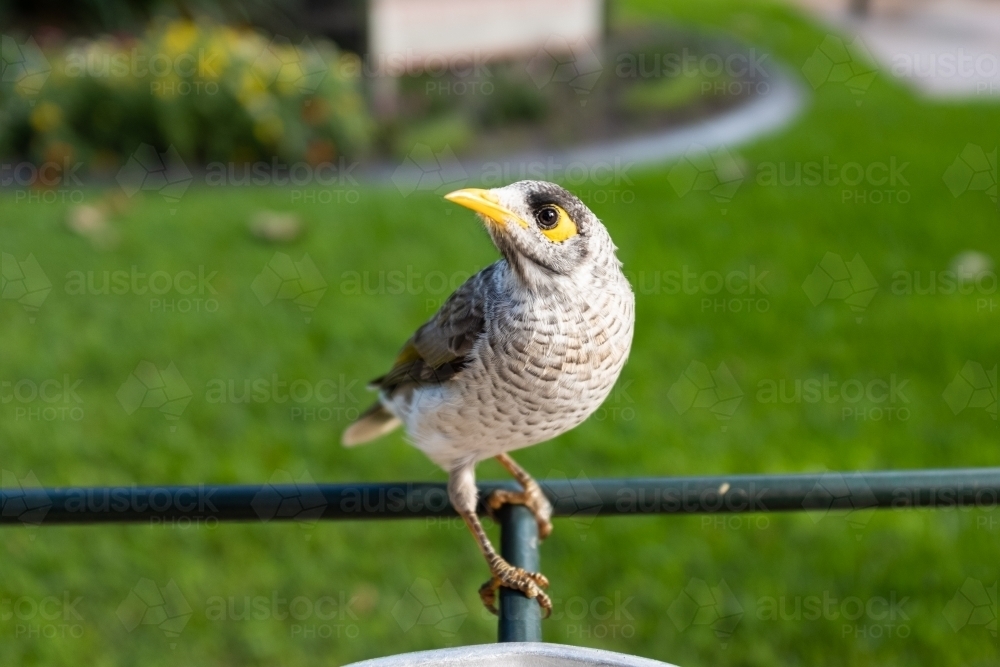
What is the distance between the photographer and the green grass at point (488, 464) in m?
3.60

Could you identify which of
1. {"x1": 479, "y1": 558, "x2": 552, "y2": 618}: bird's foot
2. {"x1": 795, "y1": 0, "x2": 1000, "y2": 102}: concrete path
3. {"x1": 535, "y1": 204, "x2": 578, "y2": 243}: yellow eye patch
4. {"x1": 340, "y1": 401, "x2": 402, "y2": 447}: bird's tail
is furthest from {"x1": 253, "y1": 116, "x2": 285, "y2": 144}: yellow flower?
{"x1": 535, "y1": 204, "x2": 578, "y2": 243}: yellow eye patch

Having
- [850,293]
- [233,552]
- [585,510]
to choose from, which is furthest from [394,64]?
[585,510]

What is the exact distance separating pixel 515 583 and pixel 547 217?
853 mm

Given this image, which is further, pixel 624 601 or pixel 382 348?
pixel 382 348

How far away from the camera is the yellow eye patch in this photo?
1.80 meters

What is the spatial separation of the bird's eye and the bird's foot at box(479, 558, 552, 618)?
2.49 feet

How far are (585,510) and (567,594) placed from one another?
61.3 inches

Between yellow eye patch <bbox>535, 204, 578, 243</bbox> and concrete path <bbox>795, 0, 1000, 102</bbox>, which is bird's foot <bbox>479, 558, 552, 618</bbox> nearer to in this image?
yellow eye patch <bbox>535, 204, 578, 243</bbox>

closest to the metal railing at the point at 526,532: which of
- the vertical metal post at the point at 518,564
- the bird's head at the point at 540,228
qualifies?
the vertical metal post at the point at 518,564

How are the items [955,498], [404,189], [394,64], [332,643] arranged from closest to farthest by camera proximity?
[955,498], [332,643], [404,189], [394,64]

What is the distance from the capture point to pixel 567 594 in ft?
12.2

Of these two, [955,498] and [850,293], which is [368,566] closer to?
[955,498]

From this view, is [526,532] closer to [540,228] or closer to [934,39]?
[540,228]

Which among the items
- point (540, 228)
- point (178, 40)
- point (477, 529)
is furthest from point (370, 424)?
point (178, 40)
